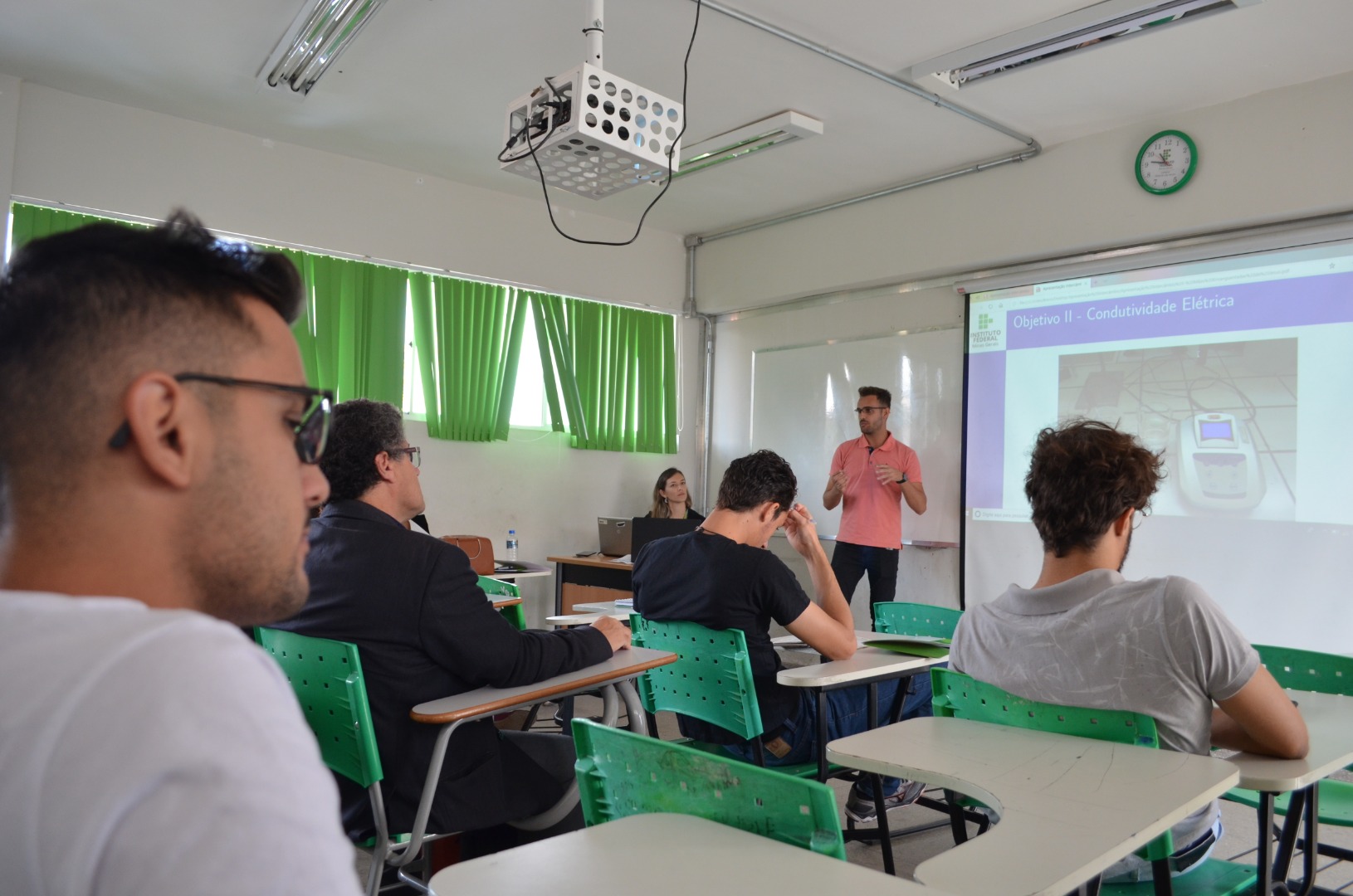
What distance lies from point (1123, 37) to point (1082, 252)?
1341mm

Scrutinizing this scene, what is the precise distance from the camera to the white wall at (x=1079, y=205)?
4.09m

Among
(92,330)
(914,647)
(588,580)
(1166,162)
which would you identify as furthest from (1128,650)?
(588,580)

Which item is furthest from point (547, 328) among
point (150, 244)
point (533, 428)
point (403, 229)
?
point (150, 244)

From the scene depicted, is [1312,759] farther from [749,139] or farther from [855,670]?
[749,139]

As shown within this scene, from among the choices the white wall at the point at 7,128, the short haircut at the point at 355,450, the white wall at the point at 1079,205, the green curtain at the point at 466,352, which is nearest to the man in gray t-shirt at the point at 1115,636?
the short haircut at the point at 355,450

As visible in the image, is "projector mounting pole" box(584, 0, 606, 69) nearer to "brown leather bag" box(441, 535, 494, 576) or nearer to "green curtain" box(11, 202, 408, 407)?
"brown leather bag" box(441, 535, 494, 576)

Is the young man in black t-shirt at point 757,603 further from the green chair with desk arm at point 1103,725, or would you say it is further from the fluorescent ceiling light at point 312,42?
the fluorescent ceiling light at point 312,42

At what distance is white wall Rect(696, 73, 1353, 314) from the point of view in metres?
4.09

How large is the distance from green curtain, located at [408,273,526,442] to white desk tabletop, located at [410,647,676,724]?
3791 mm

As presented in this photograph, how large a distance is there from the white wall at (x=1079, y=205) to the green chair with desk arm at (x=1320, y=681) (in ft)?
8.81

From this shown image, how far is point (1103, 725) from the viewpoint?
160 centimetres

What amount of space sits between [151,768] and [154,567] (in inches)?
7.2

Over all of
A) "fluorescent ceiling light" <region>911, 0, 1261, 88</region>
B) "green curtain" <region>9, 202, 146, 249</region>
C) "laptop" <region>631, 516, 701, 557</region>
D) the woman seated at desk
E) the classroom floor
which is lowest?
the classroom floor

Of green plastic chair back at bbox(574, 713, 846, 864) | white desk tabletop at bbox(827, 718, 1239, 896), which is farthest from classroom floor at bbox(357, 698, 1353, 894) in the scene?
green plastic chair back at bbox(574, 713, 846, 864)
